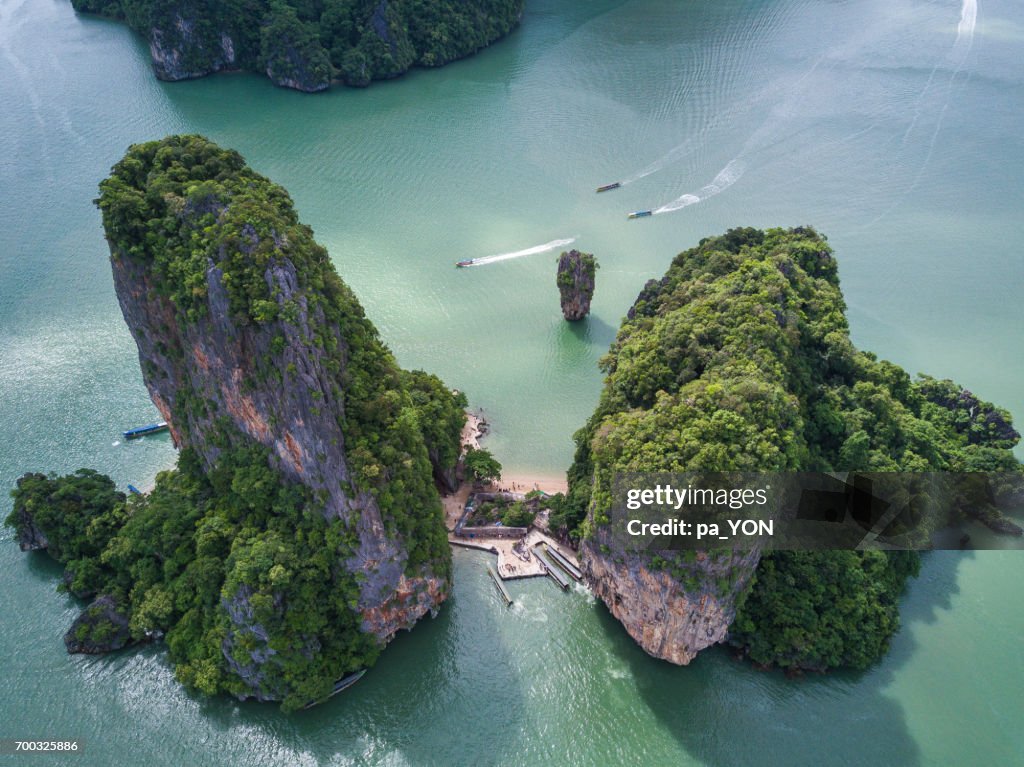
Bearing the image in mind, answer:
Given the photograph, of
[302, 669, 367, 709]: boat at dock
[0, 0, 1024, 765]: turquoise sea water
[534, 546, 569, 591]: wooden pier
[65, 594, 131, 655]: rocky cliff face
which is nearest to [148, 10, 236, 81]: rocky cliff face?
[0, 0, 1024, 765]: turquoise sea water

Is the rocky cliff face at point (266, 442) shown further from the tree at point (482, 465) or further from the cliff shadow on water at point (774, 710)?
the cliff shadow on water at point (774, 710)

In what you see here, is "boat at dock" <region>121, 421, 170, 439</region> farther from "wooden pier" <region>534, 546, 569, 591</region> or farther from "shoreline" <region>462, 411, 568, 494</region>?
"wooden pier" <region>534, 546, 569, 591</region>

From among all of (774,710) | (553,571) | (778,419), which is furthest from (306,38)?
(774,710)

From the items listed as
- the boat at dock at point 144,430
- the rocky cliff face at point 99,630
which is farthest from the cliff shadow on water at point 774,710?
the boat at dock at point 144,430

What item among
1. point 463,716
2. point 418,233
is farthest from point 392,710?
point 418,233

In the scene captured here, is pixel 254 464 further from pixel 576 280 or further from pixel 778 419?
pixel 576 280

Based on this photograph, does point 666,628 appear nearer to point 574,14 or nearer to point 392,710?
point 392,710
